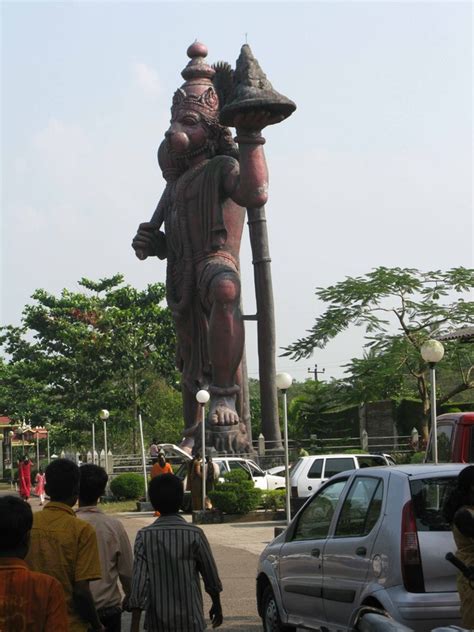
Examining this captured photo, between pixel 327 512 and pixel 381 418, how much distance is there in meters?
31.3

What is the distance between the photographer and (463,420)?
46.2ft

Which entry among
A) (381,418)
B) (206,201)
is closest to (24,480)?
(206,201)

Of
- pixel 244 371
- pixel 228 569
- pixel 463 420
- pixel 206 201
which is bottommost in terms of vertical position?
pixel 228 569

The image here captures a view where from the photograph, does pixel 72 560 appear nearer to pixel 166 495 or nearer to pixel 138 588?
pixel 138 588

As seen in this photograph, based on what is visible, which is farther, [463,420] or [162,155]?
[162,155]

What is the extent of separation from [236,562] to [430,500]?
941cm

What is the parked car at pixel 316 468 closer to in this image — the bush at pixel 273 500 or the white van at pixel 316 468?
the white van at pixel 316 468

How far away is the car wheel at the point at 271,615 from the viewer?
9578 millimetres

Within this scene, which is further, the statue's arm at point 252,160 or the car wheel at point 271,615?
the statue's arm at point 252,160

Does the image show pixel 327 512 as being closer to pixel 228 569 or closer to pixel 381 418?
pixel 228 569

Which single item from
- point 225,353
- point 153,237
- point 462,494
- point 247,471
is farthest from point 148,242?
point 462,494

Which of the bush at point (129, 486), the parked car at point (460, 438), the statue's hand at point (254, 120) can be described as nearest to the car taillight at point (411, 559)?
the parked car at point (460, 438)

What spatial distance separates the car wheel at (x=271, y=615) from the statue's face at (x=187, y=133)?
81.3ft

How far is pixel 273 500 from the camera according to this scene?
26.6 m
